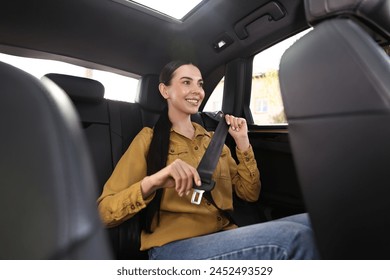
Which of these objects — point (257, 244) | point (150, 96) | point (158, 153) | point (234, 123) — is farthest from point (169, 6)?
point (257, 244)

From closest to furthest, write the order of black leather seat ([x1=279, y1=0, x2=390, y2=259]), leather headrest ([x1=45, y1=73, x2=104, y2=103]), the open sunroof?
black leather seat ([x1=279, y1=0, x2=390, y2=259])
leather headrest ([x1=45, y1=73, x2=104, y2=103])
the open sunroof

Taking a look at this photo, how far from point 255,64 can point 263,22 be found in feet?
1.20

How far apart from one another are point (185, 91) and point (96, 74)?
75 centimetres

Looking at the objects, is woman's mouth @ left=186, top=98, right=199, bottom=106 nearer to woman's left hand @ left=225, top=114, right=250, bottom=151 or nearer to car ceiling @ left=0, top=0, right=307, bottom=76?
Result: woman's left hand @ left=225, top=114, right=250, bottom=151

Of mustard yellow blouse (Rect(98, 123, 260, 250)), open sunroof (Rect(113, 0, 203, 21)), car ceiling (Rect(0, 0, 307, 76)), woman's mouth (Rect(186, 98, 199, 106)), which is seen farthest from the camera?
open sunroof (Rect(113, 0, 203, 21))

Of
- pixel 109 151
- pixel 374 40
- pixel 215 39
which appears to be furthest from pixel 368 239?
pixel 215 39

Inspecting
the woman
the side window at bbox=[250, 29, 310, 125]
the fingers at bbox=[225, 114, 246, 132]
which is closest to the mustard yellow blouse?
the woman

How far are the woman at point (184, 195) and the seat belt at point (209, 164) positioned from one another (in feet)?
0.15

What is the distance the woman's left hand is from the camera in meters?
1.29

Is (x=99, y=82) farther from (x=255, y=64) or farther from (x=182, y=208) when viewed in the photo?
(x=255, y=64)

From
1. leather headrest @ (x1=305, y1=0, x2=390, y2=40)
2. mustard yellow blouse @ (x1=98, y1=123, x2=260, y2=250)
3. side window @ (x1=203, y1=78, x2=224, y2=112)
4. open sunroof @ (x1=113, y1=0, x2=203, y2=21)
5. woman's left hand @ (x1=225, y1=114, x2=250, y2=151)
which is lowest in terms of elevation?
mustard yellow blouse @ (x1=98, y1=123, x2=260, y2=250)

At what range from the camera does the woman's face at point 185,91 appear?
49.3 inches

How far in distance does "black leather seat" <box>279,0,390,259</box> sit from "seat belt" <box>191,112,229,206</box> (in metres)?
0.39

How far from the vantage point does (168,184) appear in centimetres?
90
